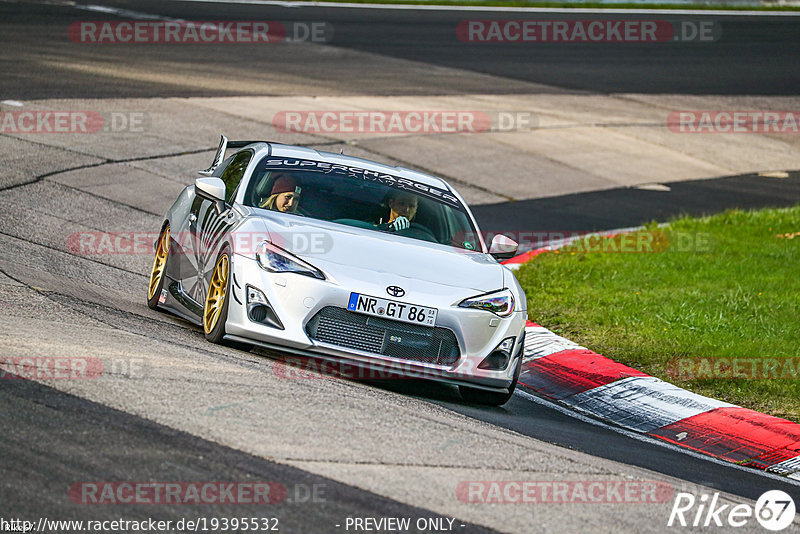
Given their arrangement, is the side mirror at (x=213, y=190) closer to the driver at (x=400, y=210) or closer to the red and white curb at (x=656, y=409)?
the driver at (x=400, y=210)

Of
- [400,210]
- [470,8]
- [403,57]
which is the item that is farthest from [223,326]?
[470,8]

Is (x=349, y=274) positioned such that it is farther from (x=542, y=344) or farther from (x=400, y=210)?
(x=542, y=344)

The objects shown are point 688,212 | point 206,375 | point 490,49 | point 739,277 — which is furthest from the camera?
point 490,49

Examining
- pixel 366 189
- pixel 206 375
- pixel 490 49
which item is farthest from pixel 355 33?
pixel 206 375

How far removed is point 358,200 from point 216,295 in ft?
4.58

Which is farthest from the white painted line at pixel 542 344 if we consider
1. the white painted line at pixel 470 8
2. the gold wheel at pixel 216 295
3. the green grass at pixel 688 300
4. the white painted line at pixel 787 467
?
the white painted line at pixel 470 8

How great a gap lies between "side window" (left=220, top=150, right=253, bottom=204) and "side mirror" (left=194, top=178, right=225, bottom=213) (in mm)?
96

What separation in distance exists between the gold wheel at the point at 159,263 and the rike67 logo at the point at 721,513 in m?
4.81

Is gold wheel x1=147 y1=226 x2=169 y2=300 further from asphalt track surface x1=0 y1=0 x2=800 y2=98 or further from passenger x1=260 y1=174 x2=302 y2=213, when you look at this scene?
asphalt track surface x1=0 y1=0 x2=800 y2=98

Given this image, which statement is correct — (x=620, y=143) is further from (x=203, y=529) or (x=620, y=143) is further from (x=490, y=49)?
(x=203, y=529)

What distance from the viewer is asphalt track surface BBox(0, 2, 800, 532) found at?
5.04 metres

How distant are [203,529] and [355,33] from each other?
26.4 meters

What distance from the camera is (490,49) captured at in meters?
29.9

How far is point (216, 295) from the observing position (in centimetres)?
781
